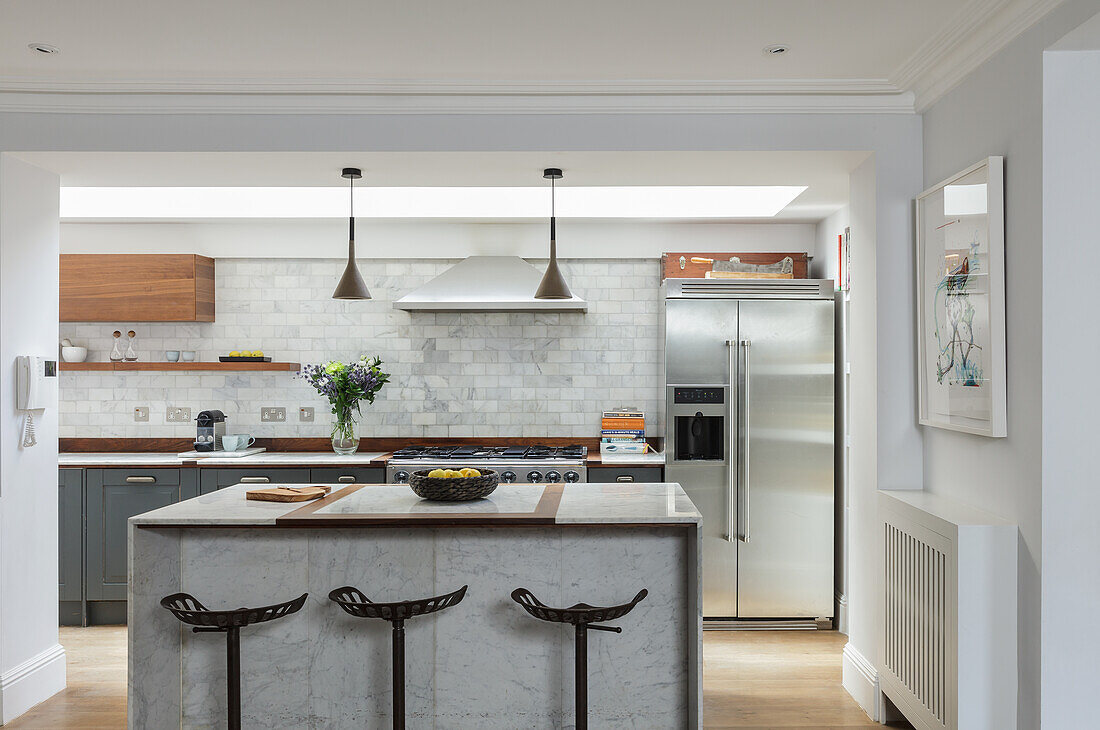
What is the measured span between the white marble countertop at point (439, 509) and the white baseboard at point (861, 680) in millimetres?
1207

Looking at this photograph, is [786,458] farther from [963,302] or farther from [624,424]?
[963,302]

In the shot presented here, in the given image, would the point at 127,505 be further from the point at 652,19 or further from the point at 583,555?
the point at 652,19

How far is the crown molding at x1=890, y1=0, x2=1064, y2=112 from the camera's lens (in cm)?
268

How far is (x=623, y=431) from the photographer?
17.6 ft

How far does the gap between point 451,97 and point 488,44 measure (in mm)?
526

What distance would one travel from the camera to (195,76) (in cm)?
350

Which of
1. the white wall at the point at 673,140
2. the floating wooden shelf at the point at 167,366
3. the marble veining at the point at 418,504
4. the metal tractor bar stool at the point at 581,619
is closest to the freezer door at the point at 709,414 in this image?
the white wall at the point at 673,140

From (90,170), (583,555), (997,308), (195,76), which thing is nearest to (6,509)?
(90,170)

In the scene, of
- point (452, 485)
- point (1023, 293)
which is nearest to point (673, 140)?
point (1023, 293)

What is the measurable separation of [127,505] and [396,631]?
9.57 ft

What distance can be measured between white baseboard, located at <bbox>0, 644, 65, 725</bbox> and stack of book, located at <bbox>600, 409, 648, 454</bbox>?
3.18 meters

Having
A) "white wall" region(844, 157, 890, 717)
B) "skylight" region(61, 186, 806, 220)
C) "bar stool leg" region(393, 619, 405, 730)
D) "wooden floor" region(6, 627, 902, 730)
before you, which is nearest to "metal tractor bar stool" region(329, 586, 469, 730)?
"bar stool leg" region(393, 619, 405, 730)

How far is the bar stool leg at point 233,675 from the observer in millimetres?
2738

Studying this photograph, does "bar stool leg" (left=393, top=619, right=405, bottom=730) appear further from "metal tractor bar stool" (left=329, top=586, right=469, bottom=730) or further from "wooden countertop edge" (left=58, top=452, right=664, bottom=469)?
"wooden countertop edge" (left=58, top=452, right=664, bottom=469)
